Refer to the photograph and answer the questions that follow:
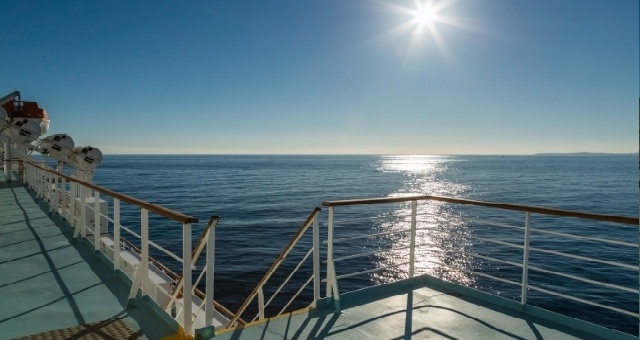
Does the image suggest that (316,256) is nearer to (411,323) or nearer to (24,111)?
(411,323)

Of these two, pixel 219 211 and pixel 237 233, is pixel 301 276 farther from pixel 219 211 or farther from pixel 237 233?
pixel 219 211

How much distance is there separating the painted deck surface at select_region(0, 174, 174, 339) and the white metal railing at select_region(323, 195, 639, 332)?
2.32m

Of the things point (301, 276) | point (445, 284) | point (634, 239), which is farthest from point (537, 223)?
point (445, 284)

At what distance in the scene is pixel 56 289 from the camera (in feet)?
15.9

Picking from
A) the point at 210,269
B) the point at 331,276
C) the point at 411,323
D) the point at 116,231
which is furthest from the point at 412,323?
the point at 116,231

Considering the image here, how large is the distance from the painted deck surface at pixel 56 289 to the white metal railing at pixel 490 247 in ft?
7.60

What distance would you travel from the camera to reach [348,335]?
4.07 metres

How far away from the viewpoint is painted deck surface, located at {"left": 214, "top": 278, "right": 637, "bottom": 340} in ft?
13.4

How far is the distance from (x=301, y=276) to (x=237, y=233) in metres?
9.30

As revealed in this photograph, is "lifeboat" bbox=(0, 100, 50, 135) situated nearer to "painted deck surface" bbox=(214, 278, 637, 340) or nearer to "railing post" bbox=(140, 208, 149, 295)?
"railing post" bbox=(140, 208, 149, 295)

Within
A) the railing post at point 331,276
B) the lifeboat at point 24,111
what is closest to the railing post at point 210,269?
the railing post at point 331,276

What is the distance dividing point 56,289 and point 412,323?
13.6 ft

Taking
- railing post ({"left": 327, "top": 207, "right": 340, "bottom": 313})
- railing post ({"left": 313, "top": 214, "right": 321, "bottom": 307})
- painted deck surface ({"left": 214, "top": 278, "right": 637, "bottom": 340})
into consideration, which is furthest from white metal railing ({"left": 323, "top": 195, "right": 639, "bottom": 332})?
painted deck surface ({"left": 214, "top": 278, "right": 637, "bottom": 340})

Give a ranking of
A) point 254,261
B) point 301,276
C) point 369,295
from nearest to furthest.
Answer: point 369,295
point 301,276
point 254,261
